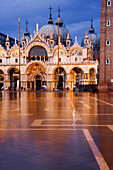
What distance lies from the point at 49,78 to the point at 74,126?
2602 inches

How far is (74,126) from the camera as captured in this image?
393 inches

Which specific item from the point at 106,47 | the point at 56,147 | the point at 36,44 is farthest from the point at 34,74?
the point at 56,147

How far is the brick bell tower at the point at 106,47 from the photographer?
49.9 meters

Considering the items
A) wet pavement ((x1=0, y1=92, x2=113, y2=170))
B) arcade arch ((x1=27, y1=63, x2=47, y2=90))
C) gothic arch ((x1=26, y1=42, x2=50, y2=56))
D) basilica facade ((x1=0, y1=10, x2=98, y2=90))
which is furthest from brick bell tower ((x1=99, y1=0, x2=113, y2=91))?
wet pavement ((x1=0, y1=92, x2=113, y2=170))

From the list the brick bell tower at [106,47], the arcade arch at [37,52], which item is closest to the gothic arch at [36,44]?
the arcade arch at [37,52]

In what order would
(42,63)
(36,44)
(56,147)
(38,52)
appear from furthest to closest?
(38,52), (36,44), (42,63), (56,147)

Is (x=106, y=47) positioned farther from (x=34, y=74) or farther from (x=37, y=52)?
(x=37, y=52)

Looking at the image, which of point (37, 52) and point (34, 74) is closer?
point (34, 74)

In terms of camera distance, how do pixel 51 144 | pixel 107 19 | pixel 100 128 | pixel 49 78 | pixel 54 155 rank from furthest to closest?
pixel 49 78, pixel 107 19, pixel 100 128, pixel 51 144, pixel 54 155

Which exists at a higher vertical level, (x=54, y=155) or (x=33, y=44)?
(x=33, y=44)

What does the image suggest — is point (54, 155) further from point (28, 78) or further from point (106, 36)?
point (28, 78)

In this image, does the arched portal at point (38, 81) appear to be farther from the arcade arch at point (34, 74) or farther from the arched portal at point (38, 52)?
the arched portal at point (38, 52)

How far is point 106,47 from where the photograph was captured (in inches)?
1993

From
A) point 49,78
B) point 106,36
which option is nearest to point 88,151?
point 106,36
